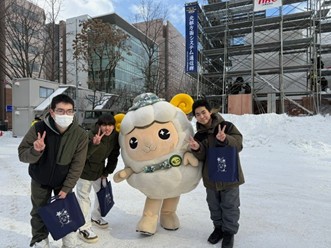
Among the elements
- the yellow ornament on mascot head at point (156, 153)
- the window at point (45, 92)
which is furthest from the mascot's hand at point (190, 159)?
the window at point (45, 92)

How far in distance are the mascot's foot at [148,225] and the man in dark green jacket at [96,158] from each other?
54 centimetres

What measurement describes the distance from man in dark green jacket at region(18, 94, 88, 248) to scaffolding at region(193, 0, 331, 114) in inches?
558

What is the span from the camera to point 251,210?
4414 millimetres

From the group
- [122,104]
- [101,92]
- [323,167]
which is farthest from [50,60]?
[323,167]

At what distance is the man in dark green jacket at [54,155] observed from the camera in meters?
2.76

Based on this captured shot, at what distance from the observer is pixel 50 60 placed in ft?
89.5

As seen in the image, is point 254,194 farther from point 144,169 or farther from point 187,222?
point 144,169

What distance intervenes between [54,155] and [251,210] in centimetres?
306

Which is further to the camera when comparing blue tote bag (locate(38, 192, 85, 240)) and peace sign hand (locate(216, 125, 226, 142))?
peace sign hand (locate(216, 125, 226, 142))

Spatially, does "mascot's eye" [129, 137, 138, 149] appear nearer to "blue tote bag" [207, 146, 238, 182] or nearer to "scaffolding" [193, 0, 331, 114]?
"blue tote bag" [207, 146, 238, 182]

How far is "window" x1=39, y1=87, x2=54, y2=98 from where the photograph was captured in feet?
68.3

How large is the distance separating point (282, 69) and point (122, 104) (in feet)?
49.4

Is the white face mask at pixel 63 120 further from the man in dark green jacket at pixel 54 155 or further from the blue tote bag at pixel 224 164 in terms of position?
the blue tote bag at pixel 224 164

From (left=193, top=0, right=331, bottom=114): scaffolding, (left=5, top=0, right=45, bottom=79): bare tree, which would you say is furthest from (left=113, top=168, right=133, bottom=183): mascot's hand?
(left=5, top=0, right=45, bottom=79): bare tree
